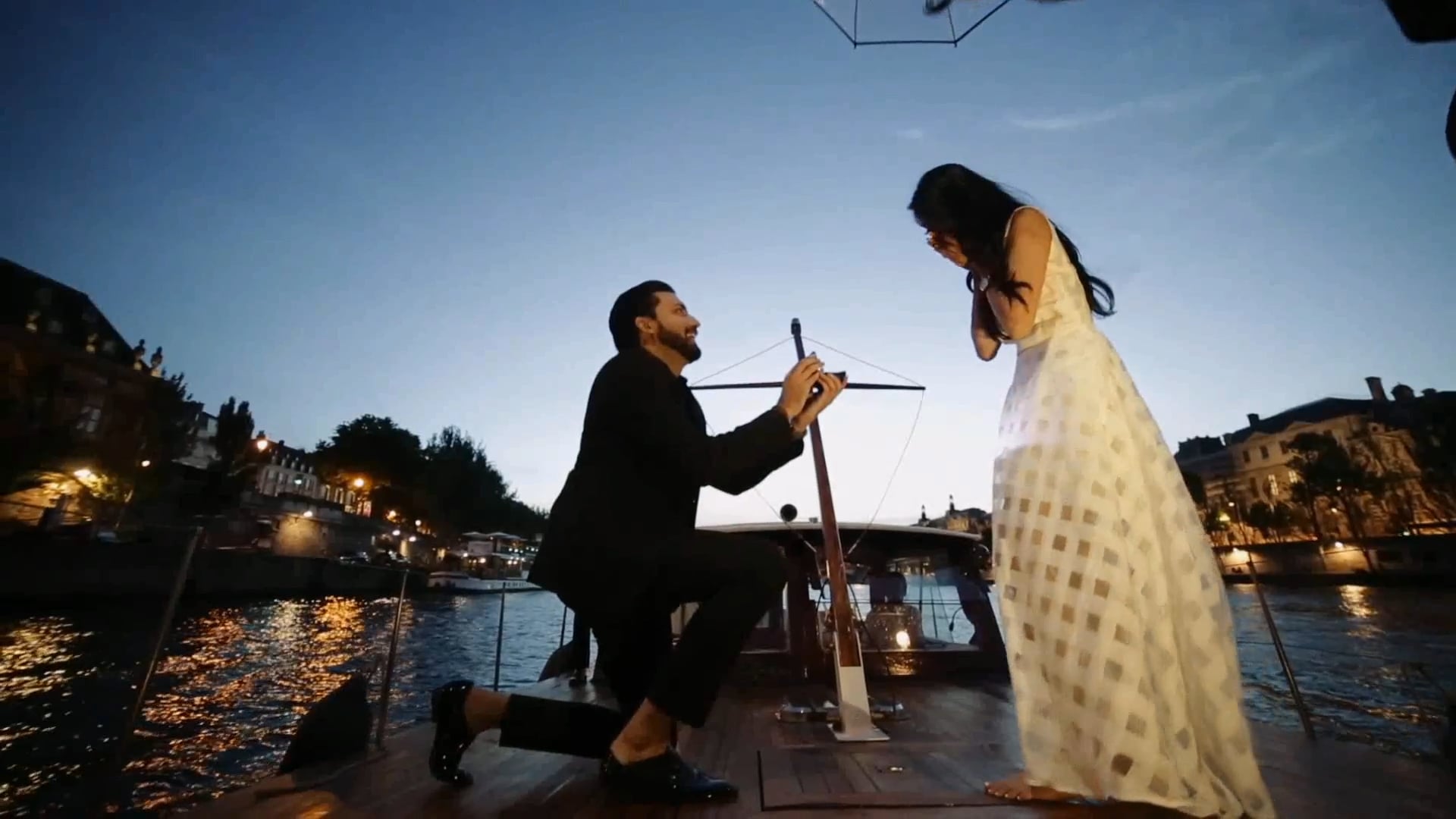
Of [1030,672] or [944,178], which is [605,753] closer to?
[1030,672]

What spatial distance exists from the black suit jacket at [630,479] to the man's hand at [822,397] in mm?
170

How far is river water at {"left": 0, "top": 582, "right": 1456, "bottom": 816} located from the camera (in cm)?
618

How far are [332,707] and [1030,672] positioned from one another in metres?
3.34

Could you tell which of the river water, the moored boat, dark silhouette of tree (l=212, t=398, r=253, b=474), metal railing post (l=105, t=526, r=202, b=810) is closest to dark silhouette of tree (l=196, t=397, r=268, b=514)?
dark silhouette of tree (l=212, t=398, r=253, b=474)

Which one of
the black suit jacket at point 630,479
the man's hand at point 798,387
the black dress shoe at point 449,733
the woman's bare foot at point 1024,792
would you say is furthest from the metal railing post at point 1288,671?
the black dress shoe at point 449,733

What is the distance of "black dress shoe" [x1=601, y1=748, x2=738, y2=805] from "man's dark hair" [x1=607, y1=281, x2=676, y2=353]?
5.18 ft

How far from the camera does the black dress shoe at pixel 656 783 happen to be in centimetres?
207

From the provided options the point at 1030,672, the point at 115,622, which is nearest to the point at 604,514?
the point at 1030,672

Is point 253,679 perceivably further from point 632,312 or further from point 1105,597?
point 1105,597

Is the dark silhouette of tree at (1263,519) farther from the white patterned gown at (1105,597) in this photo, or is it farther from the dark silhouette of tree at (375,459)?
the dark silhouette of tree at (375,459)

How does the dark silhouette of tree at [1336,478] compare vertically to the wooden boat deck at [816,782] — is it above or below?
above

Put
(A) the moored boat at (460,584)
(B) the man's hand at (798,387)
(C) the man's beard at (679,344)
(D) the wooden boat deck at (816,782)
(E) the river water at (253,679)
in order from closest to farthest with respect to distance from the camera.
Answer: (D) the wooden boat deck at (816,782), (B) the man's hand at (798,387), (C) the man's beard at (679,344), (E) the river water at (253,679), (A) the moored boat at (460,584)

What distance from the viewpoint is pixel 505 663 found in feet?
56.6

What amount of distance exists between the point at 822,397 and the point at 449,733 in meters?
1.99
